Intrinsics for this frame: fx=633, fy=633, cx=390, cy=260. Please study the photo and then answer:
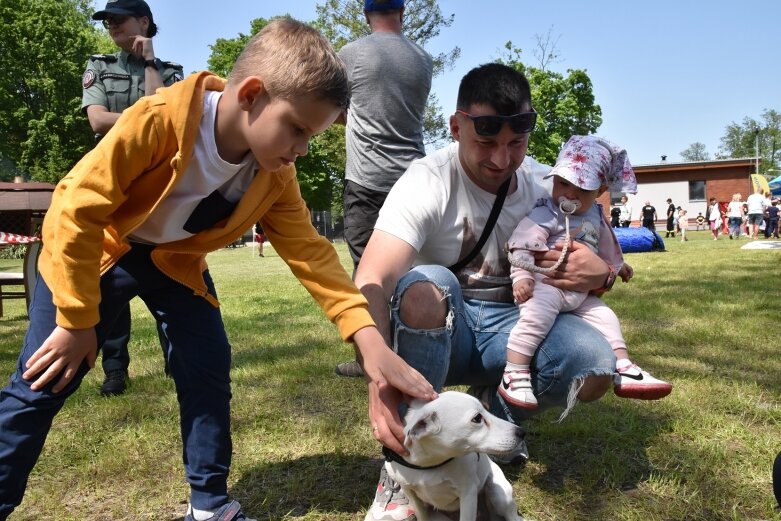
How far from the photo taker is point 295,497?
2309mm

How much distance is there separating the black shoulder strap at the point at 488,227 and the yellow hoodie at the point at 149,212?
2.02ft

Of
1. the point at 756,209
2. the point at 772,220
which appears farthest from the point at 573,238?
the point at 772,220

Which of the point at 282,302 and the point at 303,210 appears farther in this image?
the point at 282,302

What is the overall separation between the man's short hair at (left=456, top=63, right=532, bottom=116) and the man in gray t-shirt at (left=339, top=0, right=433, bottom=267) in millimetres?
1440

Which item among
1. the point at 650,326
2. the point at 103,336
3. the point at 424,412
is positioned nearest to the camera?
the point at 424,412

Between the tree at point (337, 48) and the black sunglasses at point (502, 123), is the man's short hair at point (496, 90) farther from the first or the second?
the tree at point (337, 48)

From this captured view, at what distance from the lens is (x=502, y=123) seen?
2303 mm

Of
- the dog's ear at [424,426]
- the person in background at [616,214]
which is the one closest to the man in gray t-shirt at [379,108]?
the dog's ear at [424,426]

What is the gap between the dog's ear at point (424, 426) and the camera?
1.79m

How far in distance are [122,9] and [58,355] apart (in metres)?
2.11

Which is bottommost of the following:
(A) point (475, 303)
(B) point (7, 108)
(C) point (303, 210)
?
(A) point (475, 303)

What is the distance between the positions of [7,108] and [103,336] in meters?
36.0

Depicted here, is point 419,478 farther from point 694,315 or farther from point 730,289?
point 730,289

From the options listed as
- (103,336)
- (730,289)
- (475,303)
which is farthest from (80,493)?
(730,289)
